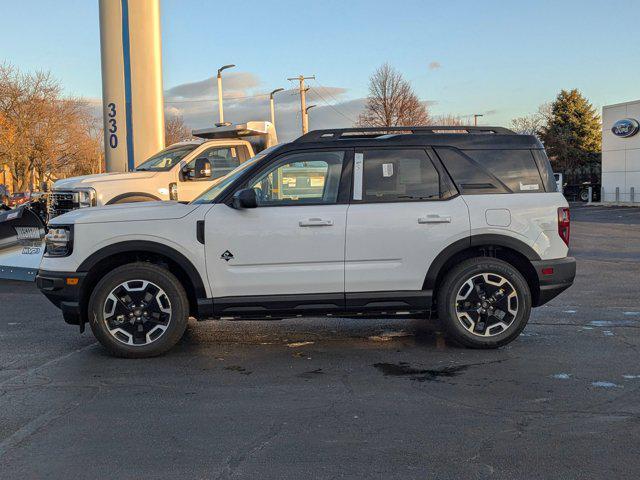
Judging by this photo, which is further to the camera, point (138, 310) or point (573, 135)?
point (573, 135)

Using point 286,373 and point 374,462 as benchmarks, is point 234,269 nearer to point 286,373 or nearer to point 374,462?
point 286,373

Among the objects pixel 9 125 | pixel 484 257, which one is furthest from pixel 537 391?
pixel 9 125

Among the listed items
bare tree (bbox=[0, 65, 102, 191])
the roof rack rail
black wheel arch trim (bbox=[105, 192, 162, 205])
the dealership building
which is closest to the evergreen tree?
the dealership building

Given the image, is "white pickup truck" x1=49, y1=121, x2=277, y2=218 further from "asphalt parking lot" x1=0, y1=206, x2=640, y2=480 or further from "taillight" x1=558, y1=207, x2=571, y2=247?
"taillight" x1=558, y1=207, x2=571, y2=247

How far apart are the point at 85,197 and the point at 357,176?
6.39m

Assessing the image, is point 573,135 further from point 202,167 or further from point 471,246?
point 471,246

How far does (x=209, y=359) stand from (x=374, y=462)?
2648 mm

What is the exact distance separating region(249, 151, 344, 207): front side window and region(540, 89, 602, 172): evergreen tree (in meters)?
50.9

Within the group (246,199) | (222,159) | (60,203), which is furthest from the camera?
(222,159)

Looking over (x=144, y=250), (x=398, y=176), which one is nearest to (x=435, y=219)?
(x=398, y=176)

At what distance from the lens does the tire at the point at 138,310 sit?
19.4 feet

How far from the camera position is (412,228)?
19.9 feet

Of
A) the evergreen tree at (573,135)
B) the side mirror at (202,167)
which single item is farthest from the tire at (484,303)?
the evergreen tree at (573,135)

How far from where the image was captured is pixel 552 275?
6234 mm
